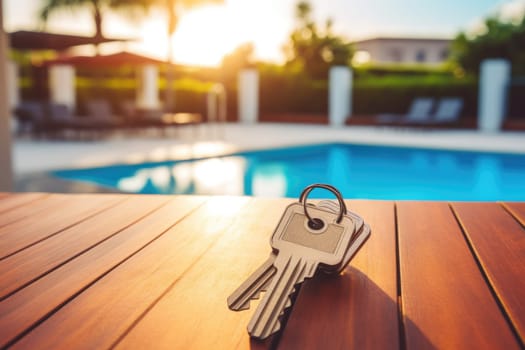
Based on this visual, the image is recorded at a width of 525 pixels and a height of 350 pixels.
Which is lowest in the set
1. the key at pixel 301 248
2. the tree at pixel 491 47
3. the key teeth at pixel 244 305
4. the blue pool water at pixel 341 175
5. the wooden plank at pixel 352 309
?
the blue pool water at pixel 341 175

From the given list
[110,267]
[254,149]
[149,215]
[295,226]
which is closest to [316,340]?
[295,226]

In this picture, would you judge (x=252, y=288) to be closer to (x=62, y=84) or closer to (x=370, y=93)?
(x=62, y=84)

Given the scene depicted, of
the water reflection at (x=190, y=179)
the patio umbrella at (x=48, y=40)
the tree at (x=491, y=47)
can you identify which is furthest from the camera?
the tree at (x=491, y=47)

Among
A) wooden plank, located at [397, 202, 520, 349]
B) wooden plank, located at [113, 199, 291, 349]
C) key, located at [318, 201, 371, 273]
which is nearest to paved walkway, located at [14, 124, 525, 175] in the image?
wooden plank, located at [113, 199, 291, 349]

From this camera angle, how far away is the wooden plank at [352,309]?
3.52 feet

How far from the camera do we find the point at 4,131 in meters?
4.24

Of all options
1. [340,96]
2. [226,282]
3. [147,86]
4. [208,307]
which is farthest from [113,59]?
[208,307]

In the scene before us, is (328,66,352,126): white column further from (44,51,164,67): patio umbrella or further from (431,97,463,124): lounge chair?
(44,51,164,67): patio umbrella

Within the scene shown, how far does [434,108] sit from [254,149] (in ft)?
22.9

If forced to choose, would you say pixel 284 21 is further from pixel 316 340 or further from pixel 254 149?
pixel 316 340

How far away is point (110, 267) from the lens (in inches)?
59.7

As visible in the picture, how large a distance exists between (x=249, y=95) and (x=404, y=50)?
25.7 m

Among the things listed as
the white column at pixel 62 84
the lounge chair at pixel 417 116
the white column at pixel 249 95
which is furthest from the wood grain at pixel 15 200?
the white column at pixel 249 95

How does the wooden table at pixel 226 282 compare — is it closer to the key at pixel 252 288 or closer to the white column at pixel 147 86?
the key at pixel 252 288
